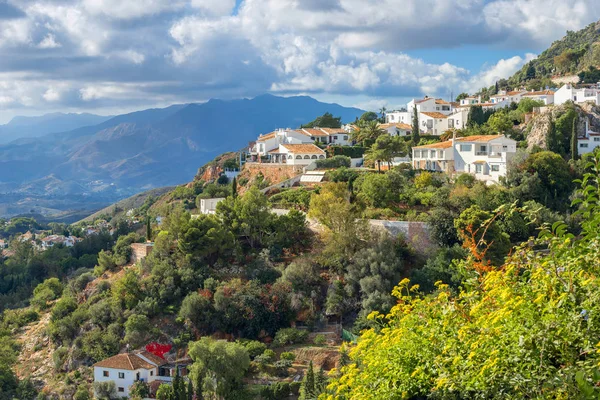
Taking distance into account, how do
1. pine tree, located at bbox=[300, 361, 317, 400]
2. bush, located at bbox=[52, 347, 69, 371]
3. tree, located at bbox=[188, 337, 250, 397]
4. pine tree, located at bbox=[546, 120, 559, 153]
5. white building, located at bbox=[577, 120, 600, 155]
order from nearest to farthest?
pine tree, located at bbox=[300, 361, 317, 400]
tree, located at bbox=[188, 337, 250, 397]
bush, located at bbox=[52, 347, 69, 371]
pine tree, located at bbox=[546, 120, 559, 153]
white building, located at bbox=[577, 120, 600, 155]

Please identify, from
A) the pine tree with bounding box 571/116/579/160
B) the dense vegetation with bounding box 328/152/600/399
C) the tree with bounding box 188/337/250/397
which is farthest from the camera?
the pine tree with bounding box 571/116/579/160

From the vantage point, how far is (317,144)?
2004 inches

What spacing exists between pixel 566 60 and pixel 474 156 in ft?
122

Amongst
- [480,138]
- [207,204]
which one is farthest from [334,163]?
[480,138]

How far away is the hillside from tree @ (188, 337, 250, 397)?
51476mm

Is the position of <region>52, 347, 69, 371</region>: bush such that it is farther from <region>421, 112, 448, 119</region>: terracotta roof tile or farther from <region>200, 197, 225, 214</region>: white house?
<region>421, 112, 448, 119</region>: terracotta roof tile

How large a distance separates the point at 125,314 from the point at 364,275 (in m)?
11.3

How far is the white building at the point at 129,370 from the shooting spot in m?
26.8

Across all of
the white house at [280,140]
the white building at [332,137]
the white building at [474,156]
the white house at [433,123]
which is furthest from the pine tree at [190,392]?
the white house at [433,123]

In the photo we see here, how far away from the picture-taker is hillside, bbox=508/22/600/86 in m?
67.1

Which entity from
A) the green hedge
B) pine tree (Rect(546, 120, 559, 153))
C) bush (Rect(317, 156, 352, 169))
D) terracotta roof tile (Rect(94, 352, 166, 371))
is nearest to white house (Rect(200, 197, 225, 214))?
bush (Rect(317, 156, 352, 169))

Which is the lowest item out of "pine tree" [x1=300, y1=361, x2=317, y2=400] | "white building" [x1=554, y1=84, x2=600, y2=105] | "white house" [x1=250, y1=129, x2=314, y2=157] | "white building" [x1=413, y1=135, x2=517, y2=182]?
"pine tree" [x1=300, y1=361, x2=317, y2=400]

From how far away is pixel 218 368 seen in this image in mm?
24234

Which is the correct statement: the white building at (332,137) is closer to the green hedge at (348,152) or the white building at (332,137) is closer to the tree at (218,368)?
the green hedge at (348,152)
